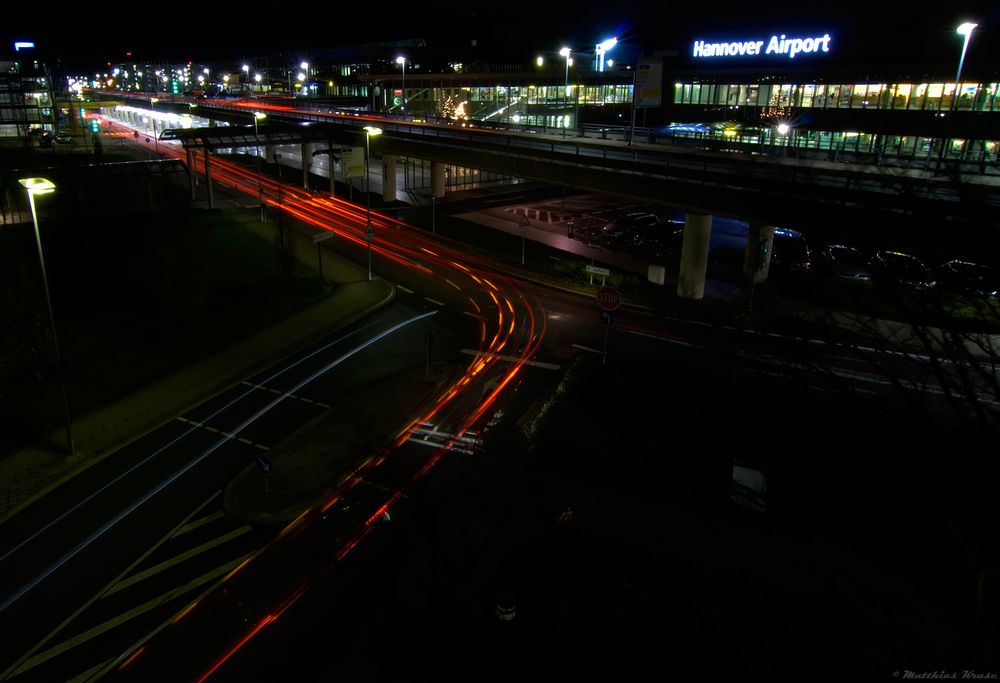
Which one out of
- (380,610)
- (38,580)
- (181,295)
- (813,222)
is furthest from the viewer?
(181,295)

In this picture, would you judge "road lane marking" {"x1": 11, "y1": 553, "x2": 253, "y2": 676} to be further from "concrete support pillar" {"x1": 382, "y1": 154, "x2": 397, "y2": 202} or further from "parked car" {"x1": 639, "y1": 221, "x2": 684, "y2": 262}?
"concrete support pillar" {"x1": 382, "y1": 154, "x2": 397, "y2": 202}

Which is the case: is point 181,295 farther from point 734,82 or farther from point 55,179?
point 734,82

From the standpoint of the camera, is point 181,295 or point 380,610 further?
point 181,295

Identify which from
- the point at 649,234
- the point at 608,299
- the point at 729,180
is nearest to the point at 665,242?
the point at 649,234

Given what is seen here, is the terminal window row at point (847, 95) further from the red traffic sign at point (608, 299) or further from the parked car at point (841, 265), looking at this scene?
the red traffic sign at point (608, 299)

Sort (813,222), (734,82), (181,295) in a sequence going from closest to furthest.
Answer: (813,222) < (181,295) < (734,82)

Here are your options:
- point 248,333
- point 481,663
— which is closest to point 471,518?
point 481,663
